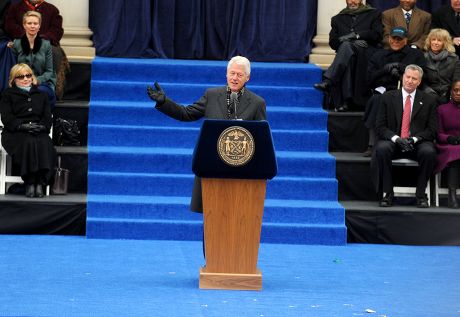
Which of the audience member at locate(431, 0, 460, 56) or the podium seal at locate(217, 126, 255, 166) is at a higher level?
the audience member at locate(431, 0, 460, 56)

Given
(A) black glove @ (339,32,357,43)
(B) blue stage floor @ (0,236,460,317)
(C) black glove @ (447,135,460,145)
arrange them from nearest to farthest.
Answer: (B) blue stage floor @ (0,236,460,317), (C) black glove @ (447,135,460,145), (A) black glove @ (339,32,357,43)

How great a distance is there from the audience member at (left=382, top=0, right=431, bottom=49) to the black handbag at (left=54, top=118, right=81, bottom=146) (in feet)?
11.9

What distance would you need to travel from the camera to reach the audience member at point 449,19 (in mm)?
13055

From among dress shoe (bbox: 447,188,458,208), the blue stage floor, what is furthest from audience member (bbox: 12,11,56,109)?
dress shoe (bbox: 447,188,458,208)

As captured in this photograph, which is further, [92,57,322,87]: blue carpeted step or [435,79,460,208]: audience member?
[92,57,322,87]: blue carpeted step

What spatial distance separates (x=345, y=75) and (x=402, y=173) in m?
1.37

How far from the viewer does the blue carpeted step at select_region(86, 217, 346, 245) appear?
418 inches

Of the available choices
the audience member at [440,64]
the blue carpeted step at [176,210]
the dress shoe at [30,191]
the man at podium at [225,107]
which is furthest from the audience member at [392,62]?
the man at podium at [225,107]

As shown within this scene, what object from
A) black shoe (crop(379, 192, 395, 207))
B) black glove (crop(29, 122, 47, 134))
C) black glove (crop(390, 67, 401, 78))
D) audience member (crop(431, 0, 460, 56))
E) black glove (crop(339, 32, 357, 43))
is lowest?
black shoe (crop(379, 192, 395, 207))

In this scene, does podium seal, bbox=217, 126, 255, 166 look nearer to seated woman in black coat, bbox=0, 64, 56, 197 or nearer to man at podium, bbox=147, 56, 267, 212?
man at podium, bbox=147, 56, 267, 212

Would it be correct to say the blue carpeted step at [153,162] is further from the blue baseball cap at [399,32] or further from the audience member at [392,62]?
the blue baseball cap at [399,32]

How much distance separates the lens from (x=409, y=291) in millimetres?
8328

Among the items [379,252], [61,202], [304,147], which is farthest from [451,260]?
[61,202]

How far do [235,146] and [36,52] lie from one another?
4.87 metres
